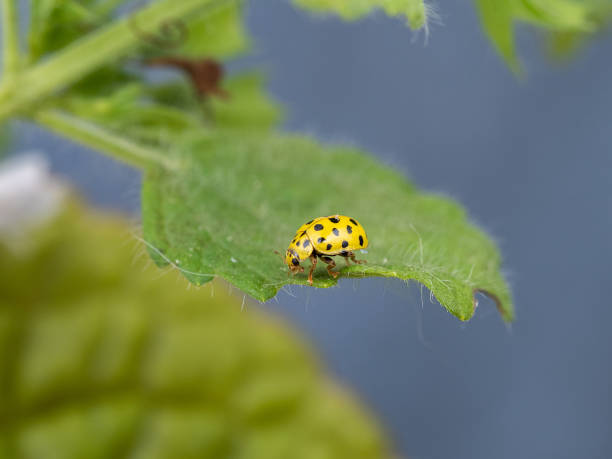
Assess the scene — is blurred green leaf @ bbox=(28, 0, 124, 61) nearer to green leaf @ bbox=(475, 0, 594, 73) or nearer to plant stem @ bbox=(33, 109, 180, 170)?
plant stem @ bbox=(33, 109, 180, 170)

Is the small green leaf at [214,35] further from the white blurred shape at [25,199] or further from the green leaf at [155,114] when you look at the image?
the white blurred shape at [25,199]

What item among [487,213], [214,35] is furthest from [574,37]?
[214,35]

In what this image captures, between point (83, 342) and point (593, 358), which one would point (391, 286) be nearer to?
point (83, 342)

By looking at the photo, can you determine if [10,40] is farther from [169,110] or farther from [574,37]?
[574,37]

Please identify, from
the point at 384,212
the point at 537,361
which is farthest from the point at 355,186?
the point at 537,361

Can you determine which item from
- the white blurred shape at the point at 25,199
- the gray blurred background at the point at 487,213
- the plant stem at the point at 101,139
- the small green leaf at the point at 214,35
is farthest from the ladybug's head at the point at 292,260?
the gray blurred background at the point at 487,213
